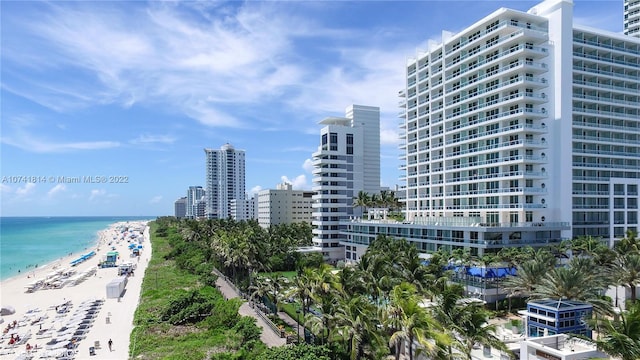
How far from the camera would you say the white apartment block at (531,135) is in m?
64.9

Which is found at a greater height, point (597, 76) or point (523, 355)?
point (597, 76)

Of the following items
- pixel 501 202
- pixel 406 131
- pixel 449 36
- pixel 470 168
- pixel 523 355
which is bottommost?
pixel 523 355

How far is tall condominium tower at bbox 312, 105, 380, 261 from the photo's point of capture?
100 metres

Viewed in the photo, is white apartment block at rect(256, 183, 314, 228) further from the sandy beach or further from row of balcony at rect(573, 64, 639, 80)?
row of balcony at rect(573, 64, 639, 80)

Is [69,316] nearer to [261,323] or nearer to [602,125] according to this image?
[261,323]

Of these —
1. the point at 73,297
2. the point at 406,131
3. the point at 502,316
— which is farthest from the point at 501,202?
the point at 73,297

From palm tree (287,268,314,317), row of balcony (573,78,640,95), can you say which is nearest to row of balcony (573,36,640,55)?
row of balcony (573,78,640,95)

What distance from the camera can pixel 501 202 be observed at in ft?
219

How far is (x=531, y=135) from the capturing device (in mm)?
66000

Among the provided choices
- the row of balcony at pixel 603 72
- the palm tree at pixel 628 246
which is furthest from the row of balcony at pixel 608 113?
the palm tree at pixel 628 246

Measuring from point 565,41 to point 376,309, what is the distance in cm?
5926

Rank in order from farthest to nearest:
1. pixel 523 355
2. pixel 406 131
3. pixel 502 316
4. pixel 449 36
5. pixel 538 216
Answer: pixel 406 131, pixel 449 36, pixel 538 216, pixel 502 316, pixel 523 355

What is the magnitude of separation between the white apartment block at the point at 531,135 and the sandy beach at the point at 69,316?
1797 inches

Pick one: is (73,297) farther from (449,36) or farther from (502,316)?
(449,36)
